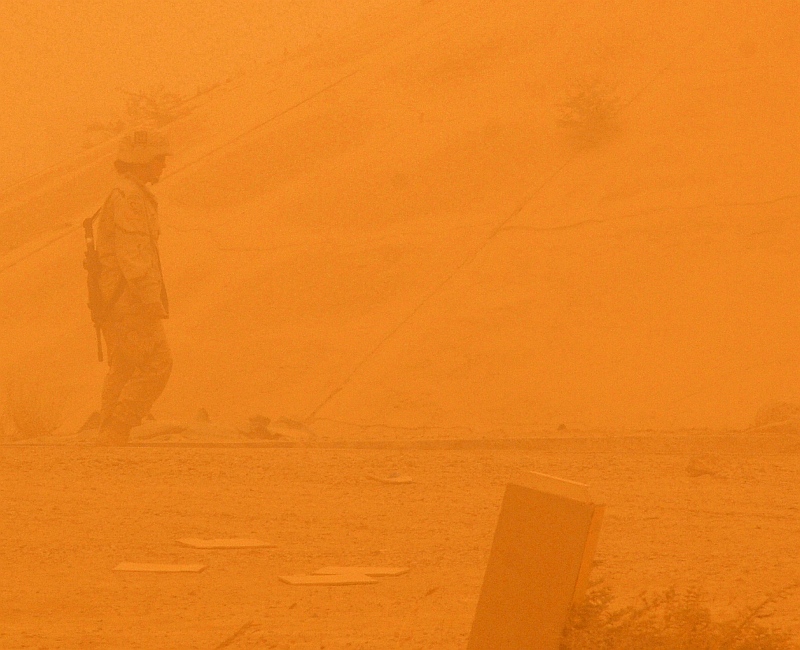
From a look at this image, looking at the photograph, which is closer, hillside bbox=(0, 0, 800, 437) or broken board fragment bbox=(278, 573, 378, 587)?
broken board fragment bbox=(278, 573, 378, 587)

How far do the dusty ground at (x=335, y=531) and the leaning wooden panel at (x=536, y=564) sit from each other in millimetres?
693

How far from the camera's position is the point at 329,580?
628cm

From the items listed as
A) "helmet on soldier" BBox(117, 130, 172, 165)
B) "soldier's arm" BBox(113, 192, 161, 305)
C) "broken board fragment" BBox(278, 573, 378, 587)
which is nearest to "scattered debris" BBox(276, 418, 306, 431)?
"soldier's arm" BBox(113, 192, 161, 305)

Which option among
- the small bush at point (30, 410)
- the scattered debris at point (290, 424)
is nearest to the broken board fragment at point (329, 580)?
the scattered debris at point (290, 424)

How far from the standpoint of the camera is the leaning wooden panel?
4254 millimetres

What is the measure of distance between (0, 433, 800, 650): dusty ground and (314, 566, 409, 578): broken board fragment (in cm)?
8

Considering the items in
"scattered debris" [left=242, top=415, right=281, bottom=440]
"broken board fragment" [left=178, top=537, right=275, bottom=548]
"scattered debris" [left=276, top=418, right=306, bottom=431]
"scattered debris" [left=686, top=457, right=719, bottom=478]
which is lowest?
"broken board fragment" [left=178, top=537, right=275, bottom=548]

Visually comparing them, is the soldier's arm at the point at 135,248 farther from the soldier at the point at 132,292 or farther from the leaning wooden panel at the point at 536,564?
the leaning wooden panel at the point at 536,564

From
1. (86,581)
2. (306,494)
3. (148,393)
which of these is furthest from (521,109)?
(86,581)

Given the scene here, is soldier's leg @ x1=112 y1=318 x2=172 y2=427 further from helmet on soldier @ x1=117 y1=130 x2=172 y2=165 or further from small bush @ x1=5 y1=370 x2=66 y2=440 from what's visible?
small bush @ x1=5 y1=370 x2=66 y2=440

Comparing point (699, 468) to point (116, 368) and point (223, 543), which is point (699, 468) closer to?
point (223, 543)

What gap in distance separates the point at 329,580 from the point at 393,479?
2555 mm

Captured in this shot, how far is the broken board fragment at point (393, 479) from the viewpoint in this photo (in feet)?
28.8

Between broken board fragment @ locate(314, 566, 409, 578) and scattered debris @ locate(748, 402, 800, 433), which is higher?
scattered debris @ locate(748, 402, 800, 433)
